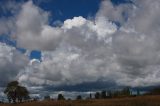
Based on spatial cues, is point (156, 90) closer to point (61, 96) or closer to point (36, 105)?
point (61, 96)

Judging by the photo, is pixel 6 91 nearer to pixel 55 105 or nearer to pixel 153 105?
pixel 55 105

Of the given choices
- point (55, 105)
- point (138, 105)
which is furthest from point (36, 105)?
point (138, 105)

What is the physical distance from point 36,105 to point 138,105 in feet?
127

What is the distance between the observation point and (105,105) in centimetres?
9831

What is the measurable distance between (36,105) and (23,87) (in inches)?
2959

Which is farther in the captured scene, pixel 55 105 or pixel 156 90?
pixel 156 90

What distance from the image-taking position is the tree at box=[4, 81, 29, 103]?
179750 millimetres

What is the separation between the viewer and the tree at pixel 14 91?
17975cm

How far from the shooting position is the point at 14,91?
179625 mm

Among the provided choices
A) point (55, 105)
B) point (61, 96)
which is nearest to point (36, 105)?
point (55, 105)

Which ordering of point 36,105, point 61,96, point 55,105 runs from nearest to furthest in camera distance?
1. point 55,105
2. point 36,105
3. point 61,96

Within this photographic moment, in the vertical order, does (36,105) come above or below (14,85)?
below

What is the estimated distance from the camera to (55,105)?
10531cm

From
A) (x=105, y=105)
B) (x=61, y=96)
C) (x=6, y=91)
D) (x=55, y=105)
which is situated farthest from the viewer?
(x=61, y=96)
